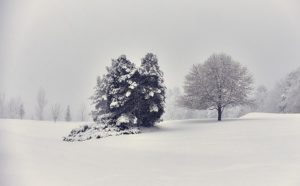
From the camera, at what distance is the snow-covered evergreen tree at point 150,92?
112 ft


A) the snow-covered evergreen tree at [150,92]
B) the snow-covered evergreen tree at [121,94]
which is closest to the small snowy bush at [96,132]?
the snow-covered evergreen tree at [121,94]

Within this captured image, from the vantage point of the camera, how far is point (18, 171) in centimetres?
1349

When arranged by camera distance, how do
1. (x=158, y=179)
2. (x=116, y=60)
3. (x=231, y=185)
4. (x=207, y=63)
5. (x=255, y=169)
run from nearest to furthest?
(x=231, y=185), (x=158, y=179), (x=255, y=169), (x=116, y=60), (x=207, y=63)

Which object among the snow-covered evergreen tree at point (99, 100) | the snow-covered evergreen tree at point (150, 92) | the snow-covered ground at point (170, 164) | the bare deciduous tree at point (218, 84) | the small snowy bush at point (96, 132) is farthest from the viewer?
the snow-covered evergreen tree at point (99, 100)

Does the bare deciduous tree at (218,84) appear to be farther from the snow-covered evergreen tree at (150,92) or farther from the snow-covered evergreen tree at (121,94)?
the snow-covered evergreen tree at (121,94)

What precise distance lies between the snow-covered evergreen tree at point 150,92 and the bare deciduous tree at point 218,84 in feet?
16.4

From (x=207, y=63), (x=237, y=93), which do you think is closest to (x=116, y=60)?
(x=207, y=63)

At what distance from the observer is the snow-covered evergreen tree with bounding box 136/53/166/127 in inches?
1345

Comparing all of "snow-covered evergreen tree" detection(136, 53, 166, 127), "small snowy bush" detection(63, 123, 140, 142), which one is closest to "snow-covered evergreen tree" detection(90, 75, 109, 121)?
"snow-covered evergreen tree" detection(136, 53, 166, 127)

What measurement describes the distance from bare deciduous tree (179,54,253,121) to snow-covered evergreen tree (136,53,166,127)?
499 cm

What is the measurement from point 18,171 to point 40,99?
7372 centimetres

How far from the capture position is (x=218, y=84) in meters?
38.2

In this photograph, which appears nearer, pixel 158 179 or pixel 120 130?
pixel 158 179

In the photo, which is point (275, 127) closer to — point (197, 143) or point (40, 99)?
point (197, 143)
